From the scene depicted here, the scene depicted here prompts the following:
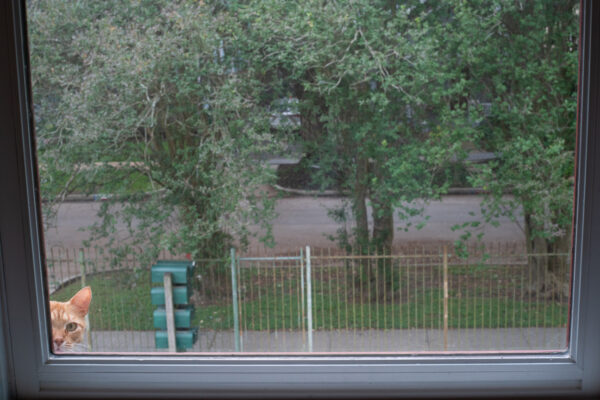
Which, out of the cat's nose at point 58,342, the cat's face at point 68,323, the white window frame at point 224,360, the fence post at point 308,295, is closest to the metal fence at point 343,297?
the fence post at point 308,295

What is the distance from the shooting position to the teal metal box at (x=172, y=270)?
5.45 ft

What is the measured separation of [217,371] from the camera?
93 centimetres

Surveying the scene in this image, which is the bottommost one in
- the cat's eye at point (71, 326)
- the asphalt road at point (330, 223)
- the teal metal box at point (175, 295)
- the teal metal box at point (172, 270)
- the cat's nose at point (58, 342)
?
the teal metal box at point (175, 295)

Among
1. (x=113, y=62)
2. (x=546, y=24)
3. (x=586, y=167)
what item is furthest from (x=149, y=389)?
(x=546, y=24)

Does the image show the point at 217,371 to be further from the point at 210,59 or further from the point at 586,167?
the point at 210,59

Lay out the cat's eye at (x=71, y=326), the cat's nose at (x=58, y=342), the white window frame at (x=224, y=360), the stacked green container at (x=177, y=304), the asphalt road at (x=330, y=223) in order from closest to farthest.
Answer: the white window frame at (x=224, y=360) < the cat's nose at (x=58, y=342) < the cat's eye at (x=71, y=326) < the stacked green container at (x=177, y=304) < the asphalt road at (x=330, y=223)

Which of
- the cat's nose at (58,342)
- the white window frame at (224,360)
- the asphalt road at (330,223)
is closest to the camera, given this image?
the white window frame at (224,360)

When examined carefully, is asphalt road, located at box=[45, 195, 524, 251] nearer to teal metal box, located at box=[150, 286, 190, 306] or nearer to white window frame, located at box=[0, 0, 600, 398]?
teal metal box, located at box=[150, 286, 190, 306]

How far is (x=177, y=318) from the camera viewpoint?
1582 mm

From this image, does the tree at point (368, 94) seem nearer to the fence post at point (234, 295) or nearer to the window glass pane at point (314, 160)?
the window glass pane at point (314, 160)

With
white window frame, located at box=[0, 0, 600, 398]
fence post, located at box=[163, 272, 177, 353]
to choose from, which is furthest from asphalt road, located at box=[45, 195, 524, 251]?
white window frame, located at box=[0, 0, 600, 398]

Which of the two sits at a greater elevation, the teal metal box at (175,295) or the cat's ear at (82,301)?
the cat's ear at (82,301)

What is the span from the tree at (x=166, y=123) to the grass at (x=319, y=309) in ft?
0.59

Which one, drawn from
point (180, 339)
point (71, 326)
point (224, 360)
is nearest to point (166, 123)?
point (180, 339)
